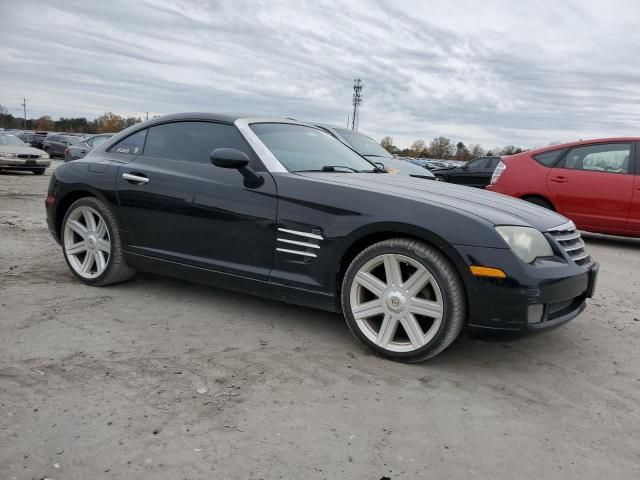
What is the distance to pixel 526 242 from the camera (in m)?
3.03

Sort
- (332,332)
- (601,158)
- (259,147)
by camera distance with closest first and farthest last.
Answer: (332,332)
(259,147)
(601,158)

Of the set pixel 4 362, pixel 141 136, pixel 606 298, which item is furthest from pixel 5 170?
pixel 606 298

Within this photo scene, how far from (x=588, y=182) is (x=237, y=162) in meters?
5.90

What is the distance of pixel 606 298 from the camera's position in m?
4.79

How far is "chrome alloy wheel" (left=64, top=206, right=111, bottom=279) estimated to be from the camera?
437 cm

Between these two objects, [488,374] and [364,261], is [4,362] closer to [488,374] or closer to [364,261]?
[364,261]

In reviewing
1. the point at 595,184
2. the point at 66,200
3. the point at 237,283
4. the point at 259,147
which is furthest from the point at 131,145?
the point at 595,184

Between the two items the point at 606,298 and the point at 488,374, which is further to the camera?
the point at 606,298

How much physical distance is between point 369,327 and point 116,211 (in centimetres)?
223

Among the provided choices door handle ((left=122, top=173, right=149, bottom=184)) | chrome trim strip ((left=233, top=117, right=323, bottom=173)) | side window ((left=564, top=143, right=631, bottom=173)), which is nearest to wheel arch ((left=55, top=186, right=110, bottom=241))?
door handle ((left=122, top=173, right=149, bottom=184))

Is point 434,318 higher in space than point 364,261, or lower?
lower

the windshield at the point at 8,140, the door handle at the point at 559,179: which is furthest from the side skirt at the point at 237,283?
the windshield at the point at 8,140

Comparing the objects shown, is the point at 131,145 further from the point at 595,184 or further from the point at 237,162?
the point at 595,184

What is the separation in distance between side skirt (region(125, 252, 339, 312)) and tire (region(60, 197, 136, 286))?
0.51ft
